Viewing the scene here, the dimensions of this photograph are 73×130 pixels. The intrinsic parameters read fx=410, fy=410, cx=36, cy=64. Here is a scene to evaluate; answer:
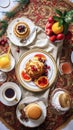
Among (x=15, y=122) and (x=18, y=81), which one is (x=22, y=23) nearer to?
(x=18, y=81)

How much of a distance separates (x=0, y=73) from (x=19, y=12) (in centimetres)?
47

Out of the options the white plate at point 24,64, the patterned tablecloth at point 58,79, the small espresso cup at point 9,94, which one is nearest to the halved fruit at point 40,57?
the white plate at point 24,64

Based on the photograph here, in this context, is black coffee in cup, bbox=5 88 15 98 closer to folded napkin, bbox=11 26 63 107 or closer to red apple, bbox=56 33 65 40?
folded napkin, bbox=11 26 63 107

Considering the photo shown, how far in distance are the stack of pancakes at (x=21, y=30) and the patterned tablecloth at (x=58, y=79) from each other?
12 cm

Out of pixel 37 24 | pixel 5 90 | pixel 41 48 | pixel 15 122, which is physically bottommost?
pixel 15 122

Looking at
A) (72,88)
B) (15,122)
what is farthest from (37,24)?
(15,122)

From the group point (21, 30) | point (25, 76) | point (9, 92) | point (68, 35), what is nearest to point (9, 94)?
point (9, 92)

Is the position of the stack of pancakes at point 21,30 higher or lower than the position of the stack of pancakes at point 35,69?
higher

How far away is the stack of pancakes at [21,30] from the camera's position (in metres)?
2.70

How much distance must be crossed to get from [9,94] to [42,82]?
0.76 feet

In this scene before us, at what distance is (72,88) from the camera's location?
2.71m

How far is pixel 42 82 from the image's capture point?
2.65 meters

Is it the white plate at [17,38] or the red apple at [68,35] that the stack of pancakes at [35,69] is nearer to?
the white plate at [17,38]

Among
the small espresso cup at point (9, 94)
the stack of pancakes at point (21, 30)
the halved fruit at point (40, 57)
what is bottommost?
the small espresso cup at point (9, 94)
